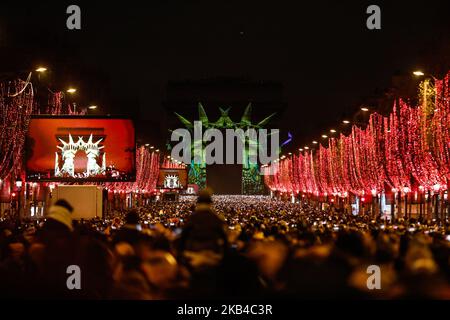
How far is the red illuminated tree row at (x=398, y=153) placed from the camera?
46875 mm

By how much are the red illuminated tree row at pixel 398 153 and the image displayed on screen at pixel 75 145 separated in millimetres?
14707

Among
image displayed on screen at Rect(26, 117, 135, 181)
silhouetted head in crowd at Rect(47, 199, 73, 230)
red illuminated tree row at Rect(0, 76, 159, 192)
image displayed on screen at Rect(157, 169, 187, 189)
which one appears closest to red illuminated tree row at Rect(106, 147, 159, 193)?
image displayed on screen at Rect(157, 169, 187, 189)

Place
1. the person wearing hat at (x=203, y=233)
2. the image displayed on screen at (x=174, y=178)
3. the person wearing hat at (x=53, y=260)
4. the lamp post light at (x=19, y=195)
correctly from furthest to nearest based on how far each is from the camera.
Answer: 1. the image displayed on screen at (x=174, y=178)
2. the lamp post light at (x=19, y=195)
3. the person wearing hat at (x=203, y=233)
4. the person wearing hat at (x=53, y=260)

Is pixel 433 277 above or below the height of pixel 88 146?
below

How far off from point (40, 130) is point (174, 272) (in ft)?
93.9

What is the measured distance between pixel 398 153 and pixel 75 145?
23.4 metres

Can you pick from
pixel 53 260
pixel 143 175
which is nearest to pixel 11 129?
pixel 53 260

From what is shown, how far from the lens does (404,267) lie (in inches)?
510

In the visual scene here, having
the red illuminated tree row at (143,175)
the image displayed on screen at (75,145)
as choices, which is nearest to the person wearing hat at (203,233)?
the image displayed on screen at (75,145)

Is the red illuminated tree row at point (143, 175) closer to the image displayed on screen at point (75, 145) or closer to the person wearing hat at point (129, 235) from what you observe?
the image displayed on screen at point (75, 145)

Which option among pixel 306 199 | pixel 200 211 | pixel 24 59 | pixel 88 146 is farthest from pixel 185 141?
pixel 200 211

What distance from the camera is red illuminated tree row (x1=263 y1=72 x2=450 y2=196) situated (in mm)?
46875

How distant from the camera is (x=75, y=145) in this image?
39438 mm
